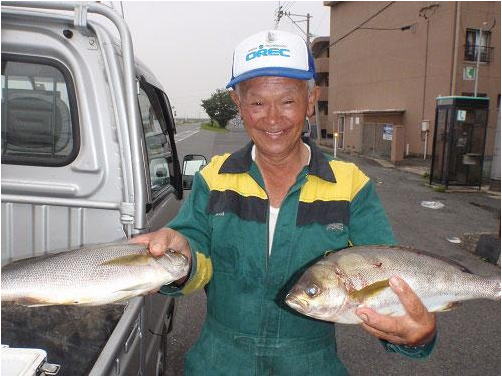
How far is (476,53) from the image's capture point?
76.2 ft

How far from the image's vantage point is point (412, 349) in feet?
6.28

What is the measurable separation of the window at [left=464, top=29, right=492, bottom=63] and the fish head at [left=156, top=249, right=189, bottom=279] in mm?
24646

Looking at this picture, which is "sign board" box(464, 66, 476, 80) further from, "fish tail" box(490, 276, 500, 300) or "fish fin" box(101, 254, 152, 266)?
"fish fin" box(101, 254, 152, 266)

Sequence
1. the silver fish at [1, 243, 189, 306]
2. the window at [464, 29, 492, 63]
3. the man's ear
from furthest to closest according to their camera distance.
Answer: the window at [464, 29, 492, 63]
the man's ear
the silver fish at [1, 243, 189, 306]

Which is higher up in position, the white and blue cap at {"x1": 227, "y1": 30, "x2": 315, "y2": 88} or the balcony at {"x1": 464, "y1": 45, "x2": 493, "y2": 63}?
the balcony at {"x1": 464, "y1": 45, "x2": 493, "y2": 63}

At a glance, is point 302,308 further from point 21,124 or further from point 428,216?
point 428,216

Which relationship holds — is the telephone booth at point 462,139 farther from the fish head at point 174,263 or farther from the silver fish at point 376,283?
the fish head at point 174,263

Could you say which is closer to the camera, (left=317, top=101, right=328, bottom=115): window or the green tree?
(left=317, top=101, right=328, bottom=115): window

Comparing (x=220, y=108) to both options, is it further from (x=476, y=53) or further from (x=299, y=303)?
(x=299, y=303)

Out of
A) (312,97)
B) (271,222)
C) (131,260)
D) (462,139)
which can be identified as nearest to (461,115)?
(462,139)

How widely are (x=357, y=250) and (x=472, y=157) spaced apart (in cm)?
1387

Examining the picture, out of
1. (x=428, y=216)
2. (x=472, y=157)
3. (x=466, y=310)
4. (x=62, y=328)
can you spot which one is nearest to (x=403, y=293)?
(x=62, y=328)

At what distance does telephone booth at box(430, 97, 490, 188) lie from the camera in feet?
46.2

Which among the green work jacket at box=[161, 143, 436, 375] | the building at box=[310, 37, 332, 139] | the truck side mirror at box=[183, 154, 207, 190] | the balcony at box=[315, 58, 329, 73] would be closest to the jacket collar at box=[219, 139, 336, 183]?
the green work jacket at box=[161, 143, 436, 375]
